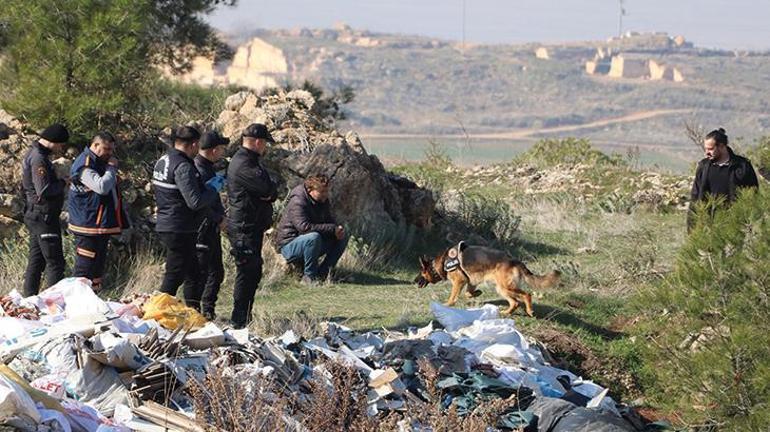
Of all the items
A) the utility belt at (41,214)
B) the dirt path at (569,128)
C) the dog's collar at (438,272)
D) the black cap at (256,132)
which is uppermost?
the black cap at (256,132)

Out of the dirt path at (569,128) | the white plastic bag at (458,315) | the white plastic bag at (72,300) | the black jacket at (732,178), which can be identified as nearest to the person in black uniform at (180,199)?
the white plastic bag at (72,300)

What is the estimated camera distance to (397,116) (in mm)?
97750

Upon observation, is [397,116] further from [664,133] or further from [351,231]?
[351,231]

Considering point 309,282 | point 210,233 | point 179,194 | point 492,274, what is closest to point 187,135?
point 179,194

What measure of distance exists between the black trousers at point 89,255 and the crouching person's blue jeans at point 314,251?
261 centimetres

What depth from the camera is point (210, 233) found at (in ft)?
28.8

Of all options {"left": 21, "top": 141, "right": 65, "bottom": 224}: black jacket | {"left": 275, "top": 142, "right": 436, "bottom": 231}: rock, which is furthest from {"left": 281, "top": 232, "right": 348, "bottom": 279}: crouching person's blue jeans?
{"left": 21, "top": 141, "right": 65, "bottom": 224}: black jacket

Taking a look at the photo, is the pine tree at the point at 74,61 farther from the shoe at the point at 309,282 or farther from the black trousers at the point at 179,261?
the black trousers at the point at 179,261

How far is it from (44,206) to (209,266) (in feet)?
4.39

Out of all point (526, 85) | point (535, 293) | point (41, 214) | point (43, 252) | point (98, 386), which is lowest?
point (526, 85)

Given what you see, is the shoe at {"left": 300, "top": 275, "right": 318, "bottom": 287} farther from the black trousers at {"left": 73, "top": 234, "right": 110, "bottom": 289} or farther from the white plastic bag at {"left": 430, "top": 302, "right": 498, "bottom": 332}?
the black trousers at {"left": 73, "top": 234, "right": 110, "bottom": 289}

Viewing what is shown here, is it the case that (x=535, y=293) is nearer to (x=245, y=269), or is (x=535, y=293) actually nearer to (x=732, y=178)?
(x=732, y=178)

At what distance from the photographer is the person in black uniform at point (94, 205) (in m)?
8.39

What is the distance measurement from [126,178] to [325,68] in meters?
102
